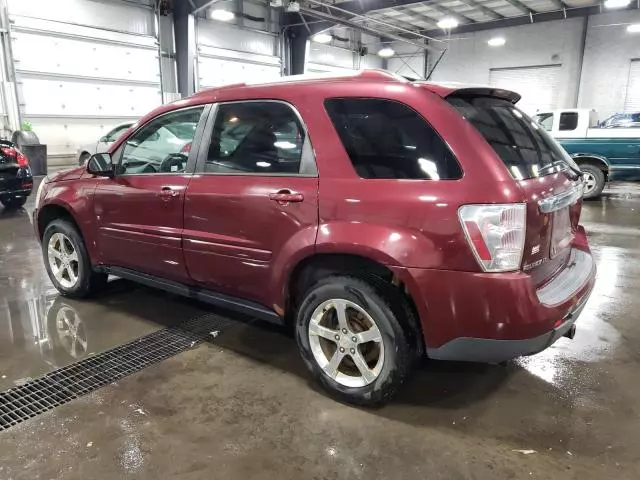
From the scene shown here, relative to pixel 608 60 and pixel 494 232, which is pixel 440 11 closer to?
pixel 608 60

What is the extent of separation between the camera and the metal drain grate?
2.58m

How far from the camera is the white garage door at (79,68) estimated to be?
11883 mm

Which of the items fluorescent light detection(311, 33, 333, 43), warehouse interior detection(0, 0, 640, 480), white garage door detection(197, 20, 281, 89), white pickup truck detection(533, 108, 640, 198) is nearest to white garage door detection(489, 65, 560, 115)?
fluorescent light detection(311, 33, 333, 43)

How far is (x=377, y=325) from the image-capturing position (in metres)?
2.37

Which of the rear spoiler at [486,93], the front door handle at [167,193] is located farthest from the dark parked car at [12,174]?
the rear spoiler at [486,93]

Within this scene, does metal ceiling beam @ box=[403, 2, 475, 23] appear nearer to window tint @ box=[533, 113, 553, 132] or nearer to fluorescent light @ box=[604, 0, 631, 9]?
fluorescent light @ box=[604, 0, 631, 9]

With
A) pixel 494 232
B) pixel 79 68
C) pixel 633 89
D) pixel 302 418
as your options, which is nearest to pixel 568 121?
pixel 633 89

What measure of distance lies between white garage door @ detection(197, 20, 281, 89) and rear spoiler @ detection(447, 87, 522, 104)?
1337 cm

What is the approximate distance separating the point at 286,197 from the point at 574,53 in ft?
61.5

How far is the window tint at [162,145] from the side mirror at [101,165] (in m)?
0.08

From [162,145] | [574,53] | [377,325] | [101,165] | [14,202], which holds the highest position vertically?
[574,53]

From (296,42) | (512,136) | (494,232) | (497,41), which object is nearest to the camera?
(494,232)

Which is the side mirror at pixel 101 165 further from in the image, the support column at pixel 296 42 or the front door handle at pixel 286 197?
the support column at pixel 296 42

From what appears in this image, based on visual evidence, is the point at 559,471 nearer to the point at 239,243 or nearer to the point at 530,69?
the point at 239,243
